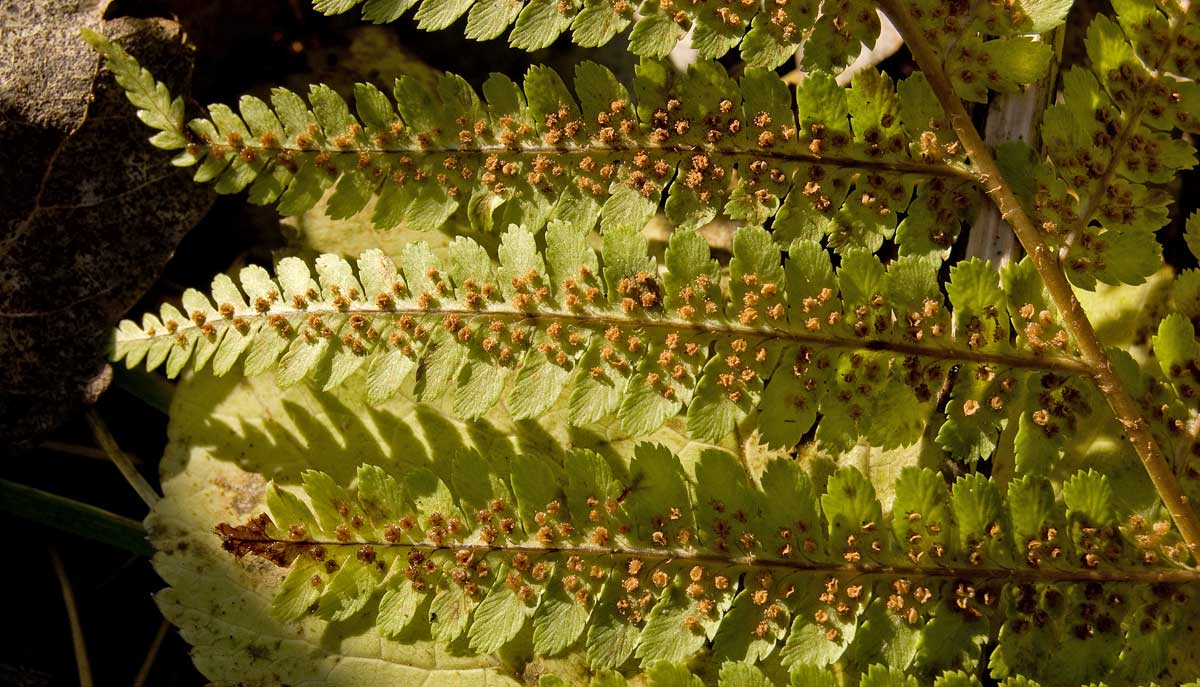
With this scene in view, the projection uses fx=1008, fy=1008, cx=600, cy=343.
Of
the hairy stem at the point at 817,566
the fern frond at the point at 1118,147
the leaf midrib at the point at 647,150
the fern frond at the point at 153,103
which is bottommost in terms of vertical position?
the hairy stem at the point at 817,566

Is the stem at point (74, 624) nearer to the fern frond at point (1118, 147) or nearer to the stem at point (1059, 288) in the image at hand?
the stem at point (1059, 288)

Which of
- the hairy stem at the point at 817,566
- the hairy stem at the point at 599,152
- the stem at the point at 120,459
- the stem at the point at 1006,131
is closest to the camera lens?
the hairy stem at the point at 817,566

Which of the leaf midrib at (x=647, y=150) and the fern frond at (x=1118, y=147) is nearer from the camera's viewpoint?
the fern frond at (x=1118, y=147)

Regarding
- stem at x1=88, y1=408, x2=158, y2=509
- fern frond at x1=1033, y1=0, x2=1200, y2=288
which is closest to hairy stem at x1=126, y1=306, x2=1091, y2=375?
fern frond at x1=1033, y1=0, x2=1200, y2=288

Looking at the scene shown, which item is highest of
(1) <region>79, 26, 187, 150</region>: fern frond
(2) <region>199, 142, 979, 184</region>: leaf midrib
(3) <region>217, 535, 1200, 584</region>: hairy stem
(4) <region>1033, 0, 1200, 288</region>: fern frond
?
(1) <region>79, 26, 187, 150</region>: fern frond

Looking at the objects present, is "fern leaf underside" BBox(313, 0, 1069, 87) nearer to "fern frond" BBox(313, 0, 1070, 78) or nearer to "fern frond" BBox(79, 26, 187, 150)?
"fern frond" BBox(313, 0, 1070, 78)

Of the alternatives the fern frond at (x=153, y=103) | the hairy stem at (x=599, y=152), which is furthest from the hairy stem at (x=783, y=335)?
the fern frond at (x=153, y=103)

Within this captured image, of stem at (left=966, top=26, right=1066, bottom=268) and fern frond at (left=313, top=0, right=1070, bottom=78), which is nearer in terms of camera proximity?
fern frond at (left=313, top=0, right=1070, bottom=78)

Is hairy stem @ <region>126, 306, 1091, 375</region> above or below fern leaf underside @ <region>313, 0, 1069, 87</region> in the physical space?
below
